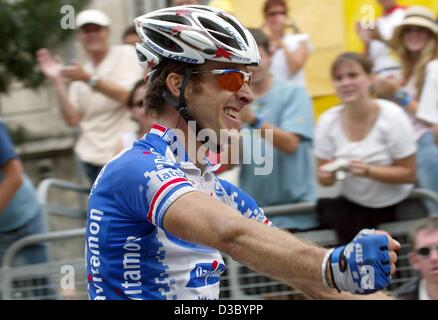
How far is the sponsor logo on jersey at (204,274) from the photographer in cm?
395

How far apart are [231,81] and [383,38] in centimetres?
355

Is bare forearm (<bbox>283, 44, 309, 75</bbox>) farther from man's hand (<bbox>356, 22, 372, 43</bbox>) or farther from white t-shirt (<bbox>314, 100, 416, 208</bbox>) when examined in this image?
white t-shirt (<bbox>314, 100, 416, 208</bbox>)

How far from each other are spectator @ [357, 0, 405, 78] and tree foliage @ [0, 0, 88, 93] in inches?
129

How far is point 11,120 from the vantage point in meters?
11.4

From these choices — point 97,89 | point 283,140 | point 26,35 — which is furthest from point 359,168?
point 26,35

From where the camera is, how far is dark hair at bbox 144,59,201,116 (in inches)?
162

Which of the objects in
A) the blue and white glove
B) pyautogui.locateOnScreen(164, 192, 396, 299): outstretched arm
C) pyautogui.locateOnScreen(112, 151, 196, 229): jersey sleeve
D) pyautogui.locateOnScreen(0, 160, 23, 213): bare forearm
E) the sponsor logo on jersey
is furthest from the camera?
pyautogui.locateOnScreen(0, 160, 23, 213): bare forearm

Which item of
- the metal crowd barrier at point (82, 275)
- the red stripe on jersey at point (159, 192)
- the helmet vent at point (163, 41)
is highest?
the helmet vent at point (163, 41)

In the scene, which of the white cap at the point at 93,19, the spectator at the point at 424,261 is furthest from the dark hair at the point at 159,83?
the white cap at the point at 93,19

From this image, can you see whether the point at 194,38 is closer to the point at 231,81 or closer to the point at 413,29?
the point at 231,81

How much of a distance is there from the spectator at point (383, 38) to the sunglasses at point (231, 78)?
3.30 m

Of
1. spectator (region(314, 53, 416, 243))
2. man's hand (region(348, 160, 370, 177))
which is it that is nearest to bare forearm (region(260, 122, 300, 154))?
spectator (region(314, 53, 416, 243))

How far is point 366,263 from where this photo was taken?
3.17m

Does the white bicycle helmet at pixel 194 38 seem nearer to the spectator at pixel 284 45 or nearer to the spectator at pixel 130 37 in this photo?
the spectator at pixel 284 45
